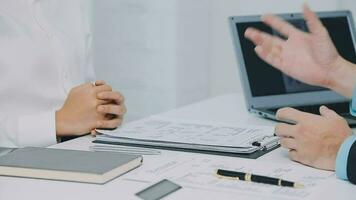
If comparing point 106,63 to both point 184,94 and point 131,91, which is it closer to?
point 131,91

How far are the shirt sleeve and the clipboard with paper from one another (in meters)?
0.14

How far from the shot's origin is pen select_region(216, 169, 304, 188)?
36.6 inches

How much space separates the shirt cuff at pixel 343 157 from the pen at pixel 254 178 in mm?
92

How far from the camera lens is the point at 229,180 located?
97cm

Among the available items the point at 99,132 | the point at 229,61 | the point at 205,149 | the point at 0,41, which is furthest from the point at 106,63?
the point at 205,149

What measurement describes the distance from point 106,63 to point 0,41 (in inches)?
43.0

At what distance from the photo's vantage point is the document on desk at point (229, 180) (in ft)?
2.96

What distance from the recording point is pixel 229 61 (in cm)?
251

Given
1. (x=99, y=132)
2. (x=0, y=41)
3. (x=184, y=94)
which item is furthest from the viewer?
(x=184, y=94)

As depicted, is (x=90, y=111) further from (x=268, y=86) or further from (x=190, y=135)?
(x=268, y=86)

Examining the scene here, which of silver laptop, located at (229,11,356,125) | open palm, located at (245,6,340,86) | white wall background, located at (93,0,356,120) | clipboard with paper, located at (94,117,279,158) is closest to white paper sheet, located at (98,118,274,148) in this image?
clipboard with paper, located at (94,117,279,158)

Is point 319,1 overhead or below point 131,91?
overhead

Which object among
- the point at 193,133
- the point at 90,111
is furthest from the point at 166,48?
the point at 193,133

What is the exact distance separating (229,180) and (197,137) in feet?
0.89
